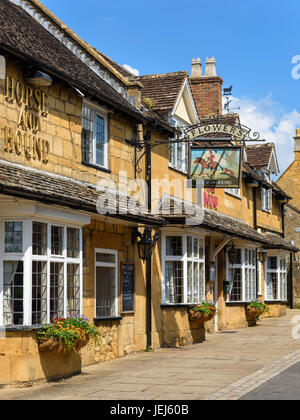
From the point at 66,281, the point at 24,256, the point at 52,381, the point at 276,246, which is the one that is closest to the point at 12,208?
the point at 24,256

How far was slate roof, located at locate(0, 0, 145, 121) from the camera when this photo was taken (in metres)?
12.7

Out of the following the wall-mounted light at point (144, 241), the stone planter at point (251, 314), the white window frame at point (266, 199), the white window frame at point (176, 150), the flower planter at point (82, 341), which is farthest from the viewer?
the white window frame at point (266, 199)

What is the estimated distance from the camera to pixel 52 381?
11586 millimetres

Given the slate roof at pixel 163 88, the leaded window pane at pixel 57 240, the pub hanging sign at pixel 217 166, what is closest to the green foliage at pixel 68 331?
the leaded window pane at pixel 57 240

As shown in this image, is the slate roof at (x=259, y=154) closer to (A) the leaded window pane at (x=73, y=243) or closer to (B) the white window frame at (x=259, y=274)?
(B) the white window frame at (x=259, y=274)

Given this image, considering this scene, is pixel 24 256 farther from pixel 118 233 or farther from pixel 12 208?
pixel 118 233

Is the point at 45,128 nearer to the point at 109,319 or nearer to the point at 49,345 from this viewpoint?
the point at 49,345

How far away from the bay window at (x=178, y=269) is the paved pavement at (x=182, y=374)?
138 centimetres

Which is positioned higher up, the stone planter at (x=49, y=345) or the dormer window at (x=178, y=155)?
the dormer window at (x=178, y=155)

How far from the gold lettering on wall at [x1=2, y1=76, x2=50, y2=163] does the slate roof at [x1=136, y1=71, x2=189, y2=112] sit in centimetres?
654

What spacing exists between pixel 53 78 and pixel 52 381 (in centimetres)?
569

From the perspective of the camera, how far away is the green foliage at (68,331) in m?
11.3

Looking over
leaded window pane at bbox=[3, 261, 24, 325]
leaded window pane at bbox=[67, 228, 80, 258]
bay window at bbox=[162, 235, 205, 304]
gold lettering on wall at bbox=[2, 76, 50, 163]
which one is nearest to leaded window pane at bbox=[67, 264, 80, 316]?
leaded window pane at bbox=[67, 228, 80, 258]
